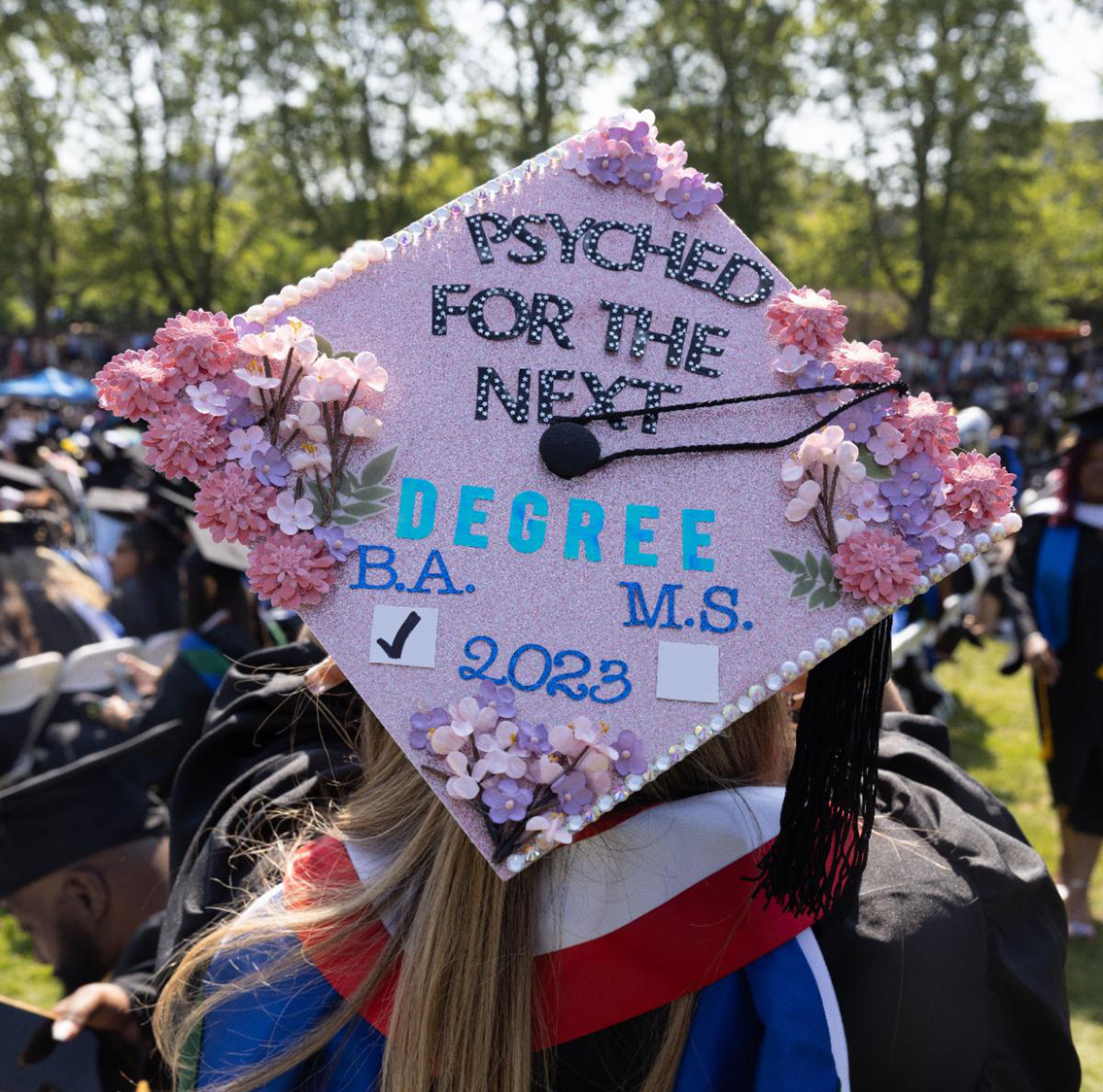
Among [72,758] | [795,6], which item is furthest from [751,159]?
[72,758]

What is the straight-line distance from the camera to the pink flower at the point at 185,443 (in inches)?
43.3

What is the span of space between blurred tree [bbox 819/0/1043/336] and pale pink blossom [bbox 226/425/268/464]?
2305 centimetres

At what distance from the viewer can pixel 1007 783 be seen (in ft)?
17.7

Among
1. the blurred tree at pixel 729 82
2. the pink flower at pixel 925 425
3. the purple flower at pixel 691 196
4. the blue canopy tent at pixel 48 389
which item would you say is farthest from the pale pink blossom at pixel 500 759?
the blurred tree at pixel 729 82

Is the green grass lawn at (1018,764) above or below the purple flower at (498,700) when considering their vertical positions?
below

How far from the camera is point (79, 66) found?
71.4 ft

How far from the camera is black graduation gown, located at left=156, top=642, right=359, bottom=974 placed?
4.80 feet

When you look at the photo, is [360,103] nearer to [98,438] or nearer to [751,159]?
[751,159]

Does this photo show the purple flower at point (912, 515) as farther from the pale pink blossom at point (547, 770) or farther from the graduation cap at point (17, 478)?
the graduation cap at point (17, 478)

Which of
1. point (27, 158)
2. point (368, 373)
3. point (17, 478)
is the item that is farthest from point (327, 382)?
point (27, 158)

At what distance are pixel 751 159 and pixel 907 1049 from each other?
21.9 meters

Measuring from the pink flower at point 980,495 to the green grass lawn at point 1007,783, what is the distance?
8.94 ft

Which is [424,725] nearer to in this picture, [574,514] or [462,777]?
[462,777]

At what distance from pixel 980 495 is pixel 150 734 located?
2164 millimetres
